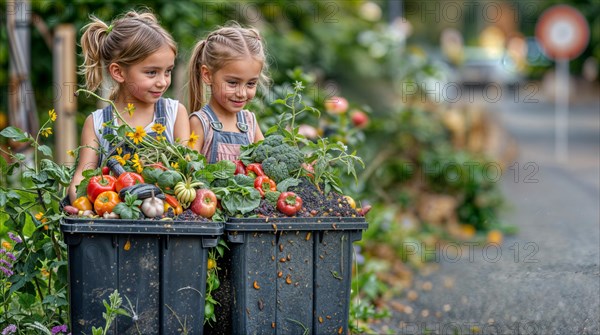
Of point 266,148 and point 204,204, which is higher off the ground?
point 266,148

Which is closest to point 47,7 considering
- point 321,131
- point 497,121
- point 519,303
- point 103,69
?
point 321,131

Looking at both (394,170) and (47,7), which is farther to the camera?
(394,170)

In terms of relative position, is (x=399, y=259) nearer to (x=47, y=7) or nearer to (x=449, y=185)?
(x=449, y=185)

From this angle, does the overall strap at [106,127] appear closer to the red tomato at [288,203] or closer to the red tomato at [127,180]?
the red tomato at [127,180]

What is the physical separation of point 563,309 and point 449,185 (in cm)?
493

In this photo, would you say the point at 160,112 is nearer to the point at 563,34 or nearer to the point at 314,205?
the point at 314,205

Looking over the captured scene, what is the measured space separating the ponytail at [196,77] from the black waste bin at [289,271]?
2.99 ft

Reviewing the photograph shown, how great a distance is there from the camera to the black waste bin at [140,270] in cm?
349

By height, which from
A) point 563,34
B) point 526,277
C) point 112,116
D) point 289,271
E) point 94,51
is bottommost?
point 526,277

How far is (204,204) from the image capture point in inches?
142

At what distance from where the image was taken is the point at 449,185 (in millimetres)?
9836

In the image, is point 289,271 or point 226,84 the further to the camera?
A: point 226,84

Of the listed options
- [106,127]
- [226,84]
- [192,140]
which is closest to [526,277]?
[226,84]

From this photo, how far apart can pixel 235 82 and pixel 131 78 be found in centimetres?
47
